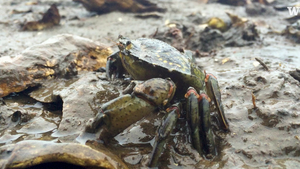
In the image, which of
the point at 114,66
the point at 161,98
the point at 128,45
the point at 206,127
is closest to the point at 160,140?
the point at 161,98

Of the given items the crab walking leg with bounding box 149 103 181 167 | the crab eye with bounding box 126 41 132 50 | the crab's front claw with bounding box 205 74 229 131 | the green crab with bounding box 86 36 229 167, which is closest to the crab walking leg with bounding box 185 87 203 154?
the green crab with bounding box 86 36 229 167

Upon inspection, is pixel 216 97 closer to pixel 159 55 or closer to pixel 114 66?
pixel 159 55

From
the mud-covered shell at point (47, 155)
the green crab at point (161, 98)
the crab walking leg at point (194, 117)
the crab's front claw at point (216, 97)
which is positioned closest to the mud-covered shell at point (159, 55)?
the green crab at point (161, 98)

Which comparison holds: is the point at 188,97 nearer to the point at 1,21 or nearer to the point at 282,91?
the point at 282,91

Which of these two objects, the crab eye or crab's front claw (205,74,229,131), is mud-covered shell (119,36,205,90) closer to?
the crab eye

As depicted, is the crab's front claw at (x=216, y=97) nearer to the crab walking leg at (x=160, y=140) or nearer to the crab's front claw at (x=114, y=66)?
the crab walking leg at (x=160, y=140)

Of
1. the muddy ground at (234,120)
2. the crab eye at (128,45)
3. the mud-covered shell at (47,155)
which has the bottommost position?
the muddy ground at (234,120)
